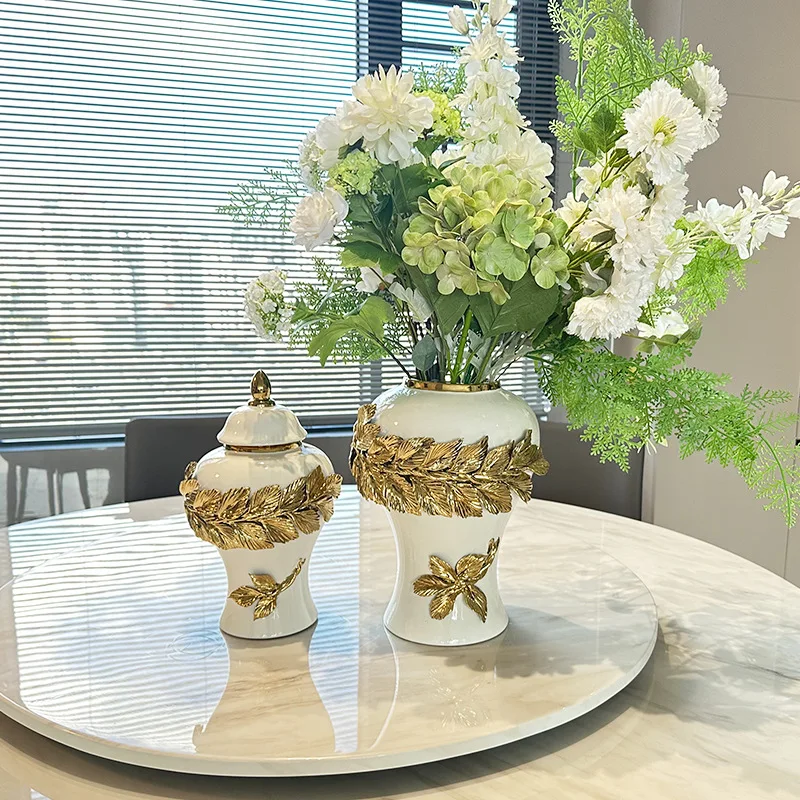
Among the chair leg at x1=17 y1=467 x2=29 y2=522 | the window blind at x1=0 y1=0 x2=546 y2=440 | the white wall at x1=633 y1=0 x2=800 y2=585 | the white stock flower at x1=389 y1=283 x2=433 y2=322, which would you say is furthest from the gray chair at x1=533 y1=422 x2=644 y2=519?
the chair leg at x1=17 y1=467 x2=29 y2=522

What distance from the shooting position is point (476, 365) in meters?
0.84

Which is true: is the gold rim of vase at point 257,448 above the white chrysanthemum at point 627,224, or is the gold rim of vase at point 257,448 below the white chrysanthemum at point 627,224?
below

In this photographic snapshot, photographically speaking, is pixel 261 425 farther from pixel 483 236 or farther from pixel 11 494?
pixel 11 494

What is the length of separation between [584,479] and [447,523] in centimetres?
114

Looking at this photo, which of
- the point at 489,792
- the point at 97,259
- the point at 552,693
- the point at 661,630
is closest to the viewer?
the point at 489,792

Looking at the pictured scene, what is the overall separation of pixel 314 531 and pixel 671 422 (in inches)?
14.4

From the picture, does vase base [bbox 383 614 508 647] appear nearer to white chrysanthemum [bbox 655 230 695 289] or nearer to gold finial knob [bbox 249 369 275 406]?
gold finial knob [bbox 249 369 275 406]

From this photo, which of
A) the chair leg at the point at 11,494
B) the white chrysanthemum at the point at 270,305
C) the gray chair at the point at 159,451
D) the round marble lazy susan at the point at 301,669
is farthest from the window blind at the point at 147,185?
the white chrysanthemum at the point at 270,305

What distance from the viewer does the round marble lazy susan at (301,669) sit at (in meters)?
0.65

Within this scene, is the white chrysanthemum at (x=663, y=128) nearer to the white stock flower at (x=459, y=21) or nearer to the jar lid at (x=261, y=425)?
the white stock flower at (x=459, y=21)

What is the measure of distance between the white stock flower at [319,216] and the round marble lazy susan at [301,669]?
1.33 ft

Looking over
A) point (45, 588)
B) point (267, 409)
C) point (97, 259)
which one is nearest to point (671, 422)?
point (267, 409)

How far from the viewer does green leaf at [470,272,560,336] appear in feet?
2.39

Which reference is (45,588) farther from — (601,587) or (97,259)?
(97,259)
